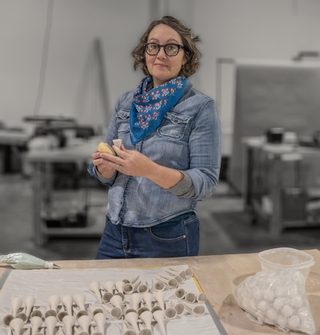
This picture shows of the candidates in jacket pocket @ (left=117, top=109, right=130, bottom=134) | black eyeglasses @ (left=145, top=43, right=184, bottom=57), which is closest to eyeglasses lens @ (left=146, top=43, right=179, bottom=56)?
black eyeglasses @ (left=145, top=43, right=184, bottom=57)

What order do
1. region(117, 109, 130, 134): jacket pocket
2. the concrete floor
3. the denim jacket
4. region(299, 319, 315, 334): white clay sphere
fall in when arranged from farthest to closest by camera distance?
1. the concrete floor
2. region(117, 109, 130, 134): jacket pocket
3. the denim jacket
4. region(299, 319, 315, 334): white clay sphere

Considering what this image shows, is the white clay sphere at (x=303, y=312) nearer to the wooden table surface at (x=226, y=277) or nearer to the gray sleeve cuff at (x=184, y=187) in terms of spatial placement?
the wooden table surface at (x=226, y=277)

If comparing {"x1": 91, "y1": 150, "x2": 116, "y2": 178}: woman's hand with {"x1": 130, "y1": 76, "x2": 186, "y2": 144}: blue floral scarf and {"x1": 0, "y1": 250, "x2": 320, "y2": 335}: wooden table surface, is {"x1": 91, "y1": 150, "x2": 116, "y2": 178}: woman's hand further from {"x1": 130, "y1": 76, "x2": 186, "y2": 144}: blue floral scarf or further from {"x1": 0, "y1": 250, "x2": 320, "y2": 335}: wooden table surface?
{"x1": 0, "y1": 250, "x2": 320, "y2": 335}: wooden table surface

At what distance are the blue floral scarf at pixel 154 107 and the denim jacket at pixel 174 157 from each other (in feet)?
0.08

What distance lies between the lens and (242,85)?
3123mm

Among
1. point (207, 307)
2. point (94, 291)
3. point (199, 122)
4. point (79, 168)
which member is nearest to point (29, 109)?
point (79, 168)

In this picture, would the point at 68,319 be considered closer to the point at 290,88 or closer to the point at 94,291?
the point at 94,291

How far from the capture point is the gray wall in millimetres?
2857

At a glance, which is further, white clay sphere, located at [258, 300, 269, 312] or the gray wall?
the gray wall

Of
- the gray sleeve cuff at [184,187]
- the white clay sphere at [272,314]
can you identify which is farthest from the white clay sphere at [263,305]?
the gray sleeve cuff at [184,187]

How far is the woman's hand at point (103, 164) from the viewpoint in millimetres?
1190

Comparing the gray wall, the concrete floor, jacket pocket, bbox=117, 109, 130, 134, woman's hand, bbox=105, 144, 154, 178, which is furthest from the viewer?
the concrete floor

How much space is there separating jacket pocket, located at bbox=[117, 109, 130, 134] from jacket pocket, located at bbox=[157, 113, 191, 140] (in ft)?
0.48

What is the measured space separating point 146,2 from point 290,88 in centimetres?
143
